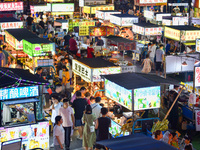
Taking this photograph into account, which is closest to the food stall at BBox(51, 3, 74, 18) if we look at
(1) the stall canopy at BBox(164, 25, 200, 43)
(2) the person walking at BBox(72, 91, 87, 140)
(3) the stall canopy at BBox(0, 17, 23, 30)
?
(3) the stall canopy at BBox(0, 17, 23, 30)

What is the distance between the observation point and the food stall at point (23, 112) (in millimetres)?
11414

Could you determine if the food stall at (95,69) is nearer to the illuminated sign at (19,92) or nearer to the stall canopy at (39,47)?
the stall canopy at (39,47)

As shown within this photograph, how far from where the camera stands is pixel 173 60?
663 inches

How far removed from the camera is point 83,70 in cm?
1602

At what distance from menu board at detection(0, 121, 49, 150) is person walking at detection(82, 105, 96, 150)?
112 centimetres

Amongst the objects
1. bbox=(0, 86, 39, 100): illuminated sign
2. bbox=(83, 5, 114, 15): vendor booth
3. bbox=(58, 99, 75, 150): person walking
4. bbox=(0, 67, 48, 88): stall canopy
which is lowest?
bbox=(58, 99, 75, 150): person walking

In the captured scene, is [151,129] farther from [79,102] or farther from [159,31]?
[159,31]

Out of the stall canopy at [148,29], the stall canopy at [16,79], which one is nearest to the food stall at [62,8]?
the stall canopy at [148,29]

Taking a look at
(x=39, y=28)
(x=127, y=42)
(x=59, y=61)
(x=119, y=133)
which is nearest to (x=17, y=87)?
(x=119, y=133)

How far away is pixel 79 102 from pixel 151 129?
2.30 metres

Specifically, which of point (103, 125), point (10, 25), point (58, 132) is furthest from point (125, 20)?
point (58, 132)

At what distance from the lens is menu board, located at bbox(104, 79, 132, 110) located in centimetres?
1214

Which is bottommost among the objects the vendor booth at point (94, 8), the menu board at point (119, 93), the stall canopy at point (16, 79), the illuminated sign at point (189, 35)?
the menu board at point (119, 93)

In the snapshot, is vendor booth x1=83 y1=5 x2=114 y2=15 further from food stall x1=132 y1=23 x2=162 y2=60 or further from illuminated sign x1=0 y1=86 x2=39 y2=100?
illuminated sign x1=0 y1=86 x2=39 y2=100
